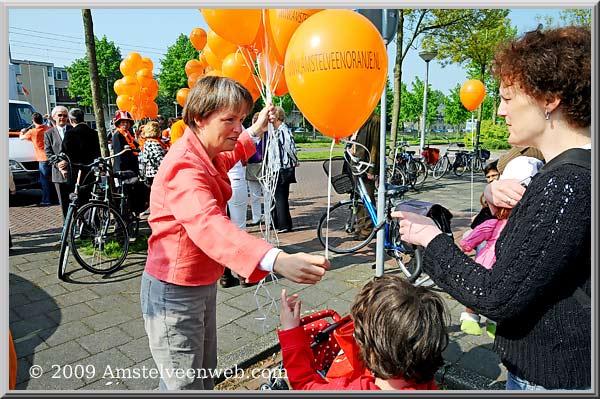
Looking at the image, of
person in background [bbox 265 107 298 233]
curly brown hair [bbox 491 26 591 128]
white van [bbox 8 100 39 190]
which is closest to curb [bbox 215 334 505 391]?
curly brown hair [bbox 491 26 591 128]

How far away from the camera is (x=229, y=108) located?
1803mm

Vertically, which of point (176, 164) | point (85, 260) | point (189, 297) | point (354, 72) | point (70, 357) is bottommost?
point (70, 357)

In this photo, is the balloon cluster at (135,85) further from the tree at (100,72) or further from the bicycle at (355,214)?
the tree at (100,72)

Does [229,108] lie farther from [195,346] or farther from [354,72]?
[195,346]

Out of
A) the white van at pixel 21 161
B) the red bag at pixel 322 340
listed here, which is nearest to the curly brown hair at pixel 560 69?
the red bag at pixel 322 340

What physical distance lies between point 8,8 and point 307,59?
1.50 metres

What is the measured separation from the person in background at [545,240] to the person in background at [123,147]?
5843 millimetres

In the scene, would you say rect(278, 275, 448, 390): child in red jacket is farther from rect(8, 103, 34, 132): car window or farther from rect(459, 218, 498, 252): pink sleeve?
rect(8, 103, 34, 132): car window

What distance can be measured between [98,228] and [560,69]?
5068mm

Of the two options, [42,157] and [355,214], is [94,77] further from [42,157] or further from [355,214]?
[42,157]

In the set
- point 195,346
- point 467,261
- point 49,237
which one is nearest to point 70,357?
point 195,346

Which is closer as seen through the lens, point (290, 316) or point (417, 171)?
point (290, 316)

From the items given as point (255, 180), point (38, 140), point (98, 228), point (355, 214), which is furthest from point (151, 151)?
point (38, 140)

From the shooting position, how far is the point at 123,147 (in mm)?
6531
